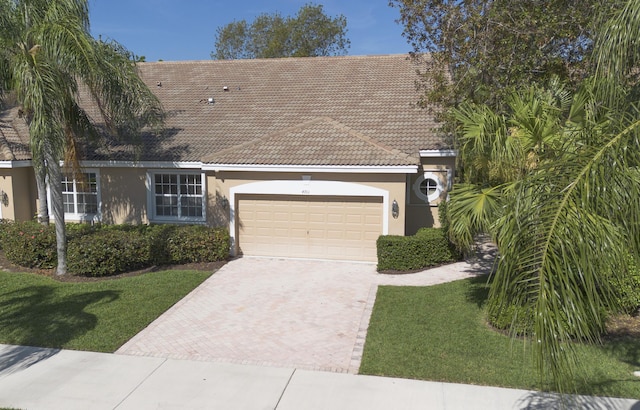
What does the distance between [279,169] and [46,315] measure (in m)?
6.83

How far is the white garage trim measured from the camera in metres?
14.4

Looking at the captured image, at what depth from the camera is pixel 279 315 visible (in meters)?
10.7

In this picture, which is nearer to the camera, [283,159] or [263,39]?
[283,159]

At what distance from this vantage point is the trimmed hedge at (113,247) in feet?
43.4

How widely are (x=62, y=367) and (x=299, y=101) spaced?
44.6 ft

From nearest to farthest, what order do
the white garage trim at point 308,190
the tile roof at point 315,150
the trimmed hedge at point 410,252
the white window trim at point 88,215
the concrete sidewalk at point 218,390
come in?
the concrete sidewalk at point 218,390, the trimmed hedge at point 410,252, the tile roof at point 315,150, the white garage trim at point 308,190, the white window trim at point 88,215

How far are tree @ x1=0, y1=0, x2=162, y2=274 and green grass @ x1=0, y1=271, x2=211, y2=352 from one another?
1.45m

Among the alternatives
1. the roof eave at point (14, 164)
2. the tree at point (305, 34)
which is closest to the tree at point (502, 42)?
the roof eave at point (14, 164)

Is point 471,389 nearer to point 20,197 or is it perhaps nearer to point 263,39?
point 20,197

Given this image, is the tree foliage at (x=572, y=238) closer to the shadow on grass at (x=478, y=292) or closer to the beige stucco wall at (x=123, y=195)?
the shadow on grass at (x=478, y=292)

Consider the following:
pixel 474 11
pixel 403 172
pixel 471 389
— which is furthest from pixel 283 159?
pixel 471 389

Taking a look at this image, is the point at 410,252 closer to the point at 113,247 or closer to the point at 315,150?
the point at 315,150

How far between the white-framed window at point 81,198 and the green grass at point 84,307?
428 centimetres

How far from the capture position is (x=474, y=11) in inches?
466
